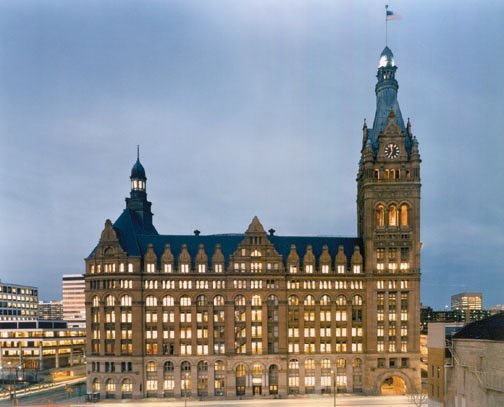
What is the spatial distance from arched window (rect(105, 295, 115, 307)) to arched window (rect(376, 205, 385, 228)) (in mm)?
71903

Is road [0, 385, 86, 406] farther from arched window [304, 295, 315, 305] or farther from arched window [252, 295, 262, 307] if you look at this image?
arched window [304, 295, 315, 305]

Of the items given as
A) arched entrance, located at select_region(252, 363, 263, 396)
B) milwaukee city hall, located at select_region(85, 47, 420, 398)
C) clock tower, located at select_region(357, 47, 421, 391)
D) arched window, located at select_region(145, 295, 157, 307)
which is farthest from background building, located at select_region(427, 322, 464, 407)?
arched window, located at select_region(145, 295, 157, 307)

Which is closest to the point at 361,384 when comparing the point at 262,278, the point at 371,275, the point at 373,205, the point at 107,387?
the point at 371,275

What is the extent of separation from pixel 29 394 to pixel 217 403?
2045 inches

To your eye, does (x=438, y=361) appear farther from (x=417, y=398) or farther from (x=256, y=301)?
(x=256, y=301)

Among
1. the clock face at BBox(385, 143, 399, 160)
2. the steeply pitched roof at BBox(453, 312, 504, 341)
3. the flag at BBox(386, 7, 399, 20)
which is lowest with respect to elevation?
the steeply pitched roof at BBox(453, 312, 504, 341)

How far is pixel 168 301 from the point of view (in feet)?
399

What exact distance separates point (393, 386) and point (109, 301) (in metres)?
77.5

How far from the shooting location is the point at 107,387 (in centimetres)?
11825

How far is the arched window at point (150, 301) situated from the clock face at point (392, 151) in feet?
237

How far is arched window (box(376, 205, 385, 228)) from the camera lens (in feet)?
412

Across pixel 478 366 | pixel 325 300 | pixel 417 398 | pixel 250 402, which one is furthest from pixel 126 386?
pixel 478 366

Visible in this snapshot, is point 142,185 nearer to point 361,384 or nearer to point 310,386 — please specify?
point 310,386

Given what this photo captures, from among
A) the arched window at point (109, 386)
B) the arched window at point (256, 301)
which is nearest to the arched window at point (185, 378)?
the arched window at point (109, 386)
